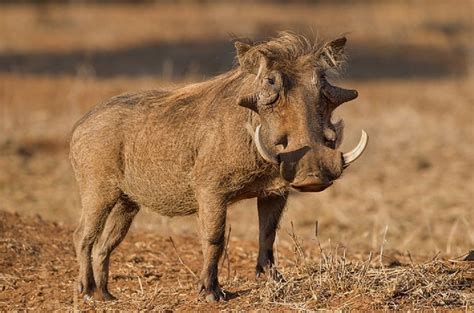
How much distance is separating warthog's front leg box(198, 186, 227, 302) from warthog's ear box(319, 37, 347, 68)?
866 mm

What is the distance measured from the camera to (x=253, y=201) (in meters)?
10.9

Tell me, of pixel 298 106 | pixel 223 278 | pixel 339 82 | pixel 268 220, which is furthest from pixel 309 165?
pixel 339 82

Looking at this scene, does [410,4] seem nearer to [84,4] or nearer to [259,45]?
[84,4]

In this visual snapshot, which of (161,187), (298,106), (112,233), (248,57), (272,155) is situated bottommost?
(112,233)

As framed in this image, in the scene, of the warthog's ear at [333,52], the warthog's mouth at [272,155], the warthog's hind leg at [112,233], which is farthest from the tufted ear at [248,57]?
the warthog's hind leg at [112,233]

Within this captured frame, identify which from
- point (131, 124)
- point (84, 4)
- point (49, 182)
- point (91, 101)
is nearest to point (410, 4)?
point (84, 4)

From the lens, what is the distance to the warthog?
4.86 meters

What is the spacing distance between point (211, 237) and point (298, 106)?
82cm

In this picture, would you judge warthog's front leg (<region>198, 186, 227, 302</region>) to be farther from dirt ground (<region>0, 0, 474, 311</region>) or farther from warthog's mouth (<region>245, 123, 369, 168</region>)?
warthog's mouth (<region>245, 123, 369, 168</region>)

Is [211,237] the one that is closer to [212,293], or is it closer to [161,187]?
[212,293]

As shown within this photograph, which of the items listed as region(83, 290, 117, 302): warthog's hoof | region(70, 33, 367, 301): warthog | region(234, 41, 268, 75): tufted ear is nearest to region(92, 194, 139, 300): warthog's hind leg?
region(70, 33, 367, 301): warthog

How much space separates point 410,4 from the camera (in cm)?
3050

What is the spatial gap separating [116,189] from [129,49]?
13.9m

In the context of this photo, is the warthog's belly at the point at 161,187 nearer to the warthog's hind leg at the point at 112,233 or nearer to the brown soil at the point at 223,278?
the warthog's hind leg at the point at 112,233
